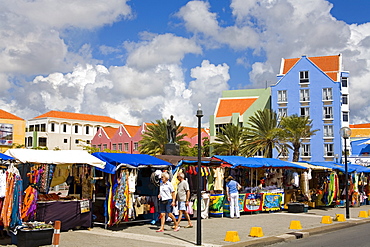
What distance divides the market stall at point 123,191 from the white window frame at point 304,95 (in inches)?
1924

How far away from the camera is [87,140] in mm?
101562

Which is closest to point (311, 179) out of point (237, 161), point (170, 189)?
point (237, 161)

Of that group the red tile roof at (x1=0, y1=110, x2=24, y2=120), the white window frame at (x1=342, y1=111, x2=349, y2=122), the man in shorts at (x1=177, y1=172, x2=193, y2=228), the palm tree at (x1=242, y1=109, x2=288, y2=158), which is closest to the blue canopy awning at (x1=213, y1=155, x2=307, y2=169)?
the man in shorts at (x1=177, y1=172, x2=193, y2=228)

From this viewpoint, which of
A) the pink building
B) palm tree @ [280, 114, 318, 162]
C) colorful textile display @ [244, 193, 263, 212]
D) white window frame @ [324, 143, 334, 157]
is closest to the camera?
colorful textile display @ [244, 193, 263, 212]

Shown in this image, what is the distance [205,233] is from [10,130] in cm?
6580

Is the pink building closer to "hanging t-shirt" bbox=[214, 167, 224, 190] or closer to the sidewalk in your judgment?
"hanging t-shirt" bbox=[214, 167, 224, 190]

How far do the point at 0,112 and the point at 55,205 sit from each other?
221ft

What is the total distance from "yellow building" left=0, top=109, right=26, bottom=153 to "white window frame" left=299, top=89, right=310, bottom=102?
43419mm

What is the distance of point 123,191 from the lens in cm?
1432

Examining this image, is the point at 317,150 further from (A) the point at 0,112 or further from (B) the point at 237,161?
(A) the point at 0,112

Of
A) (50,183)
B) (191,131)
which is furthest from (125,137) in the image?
(50,183)

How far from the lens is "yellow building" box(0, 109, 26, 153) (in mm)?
72000

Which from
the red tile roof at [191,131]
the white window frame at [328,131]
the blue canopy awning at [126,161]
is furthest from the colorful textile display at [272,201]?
the red tile roof at [191,131]

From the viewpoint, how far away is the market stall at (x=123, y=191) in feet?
46.2
